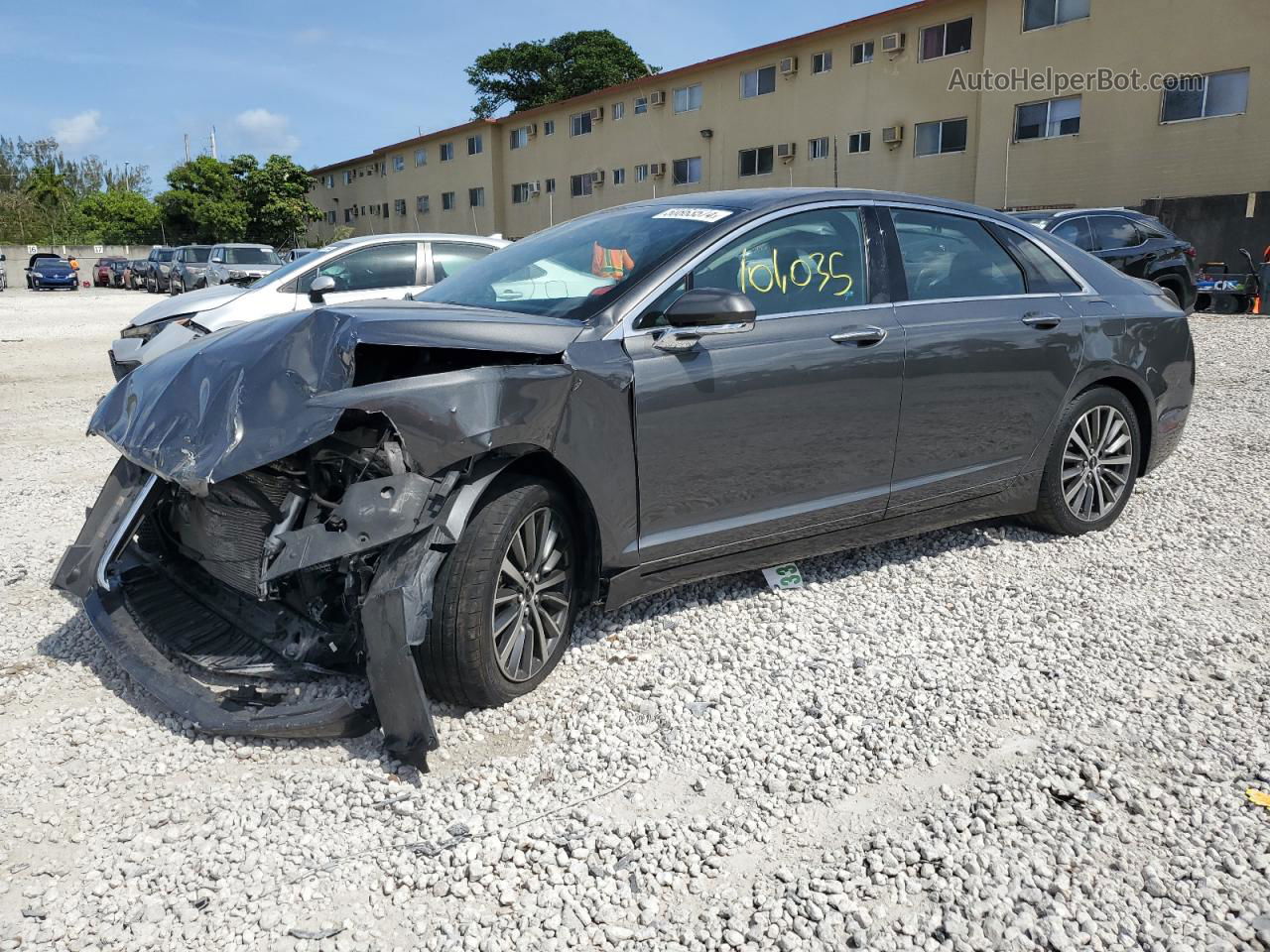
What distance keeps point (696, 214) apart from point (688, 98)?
110 feet

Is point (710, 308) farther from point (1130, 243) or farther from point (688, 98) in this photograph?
point (688, 98)

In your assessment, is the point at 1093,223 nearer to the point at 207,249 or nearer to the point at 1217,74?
the point at 1217,74

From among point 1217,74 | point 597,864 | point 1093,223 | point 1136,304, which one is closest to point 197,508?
point 597,864

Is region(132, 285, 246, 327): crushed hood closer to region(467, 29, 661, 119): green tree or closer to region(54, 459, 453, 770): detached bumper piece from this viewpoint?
region(54, 459, 453, 770): detached bumper piece

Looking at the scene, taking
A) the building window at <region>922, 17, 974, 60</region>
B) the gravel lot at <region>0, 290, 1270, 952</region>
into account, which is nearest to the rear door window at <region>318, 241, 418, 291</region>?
the gravel lot at <region>0, 290, 1270, 952</region>

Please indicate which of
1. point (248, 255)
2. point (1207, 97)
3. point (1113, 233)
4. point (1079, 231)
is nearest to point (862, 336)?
point (1079, 231)

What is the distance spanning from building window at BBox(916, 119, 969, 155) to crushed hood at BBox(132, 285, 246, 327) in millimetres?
23225

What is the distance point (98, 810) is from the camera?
2654mm

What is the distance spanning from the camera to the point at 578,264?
379 centimetres

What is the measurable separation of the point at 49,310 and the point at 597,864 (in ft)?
93.2

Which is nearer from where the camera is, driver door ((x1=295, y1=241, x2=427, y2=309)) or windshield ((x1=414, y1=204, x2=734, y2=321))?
windshield ((x1=414, y1=204, x2=734, y2=321))

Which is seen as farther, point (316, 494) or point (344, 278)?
point (344, 278)

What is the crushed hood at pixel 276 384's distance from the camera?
2.76 meters

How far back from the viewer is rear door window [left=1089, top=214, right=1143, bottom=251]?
44.0 feet
